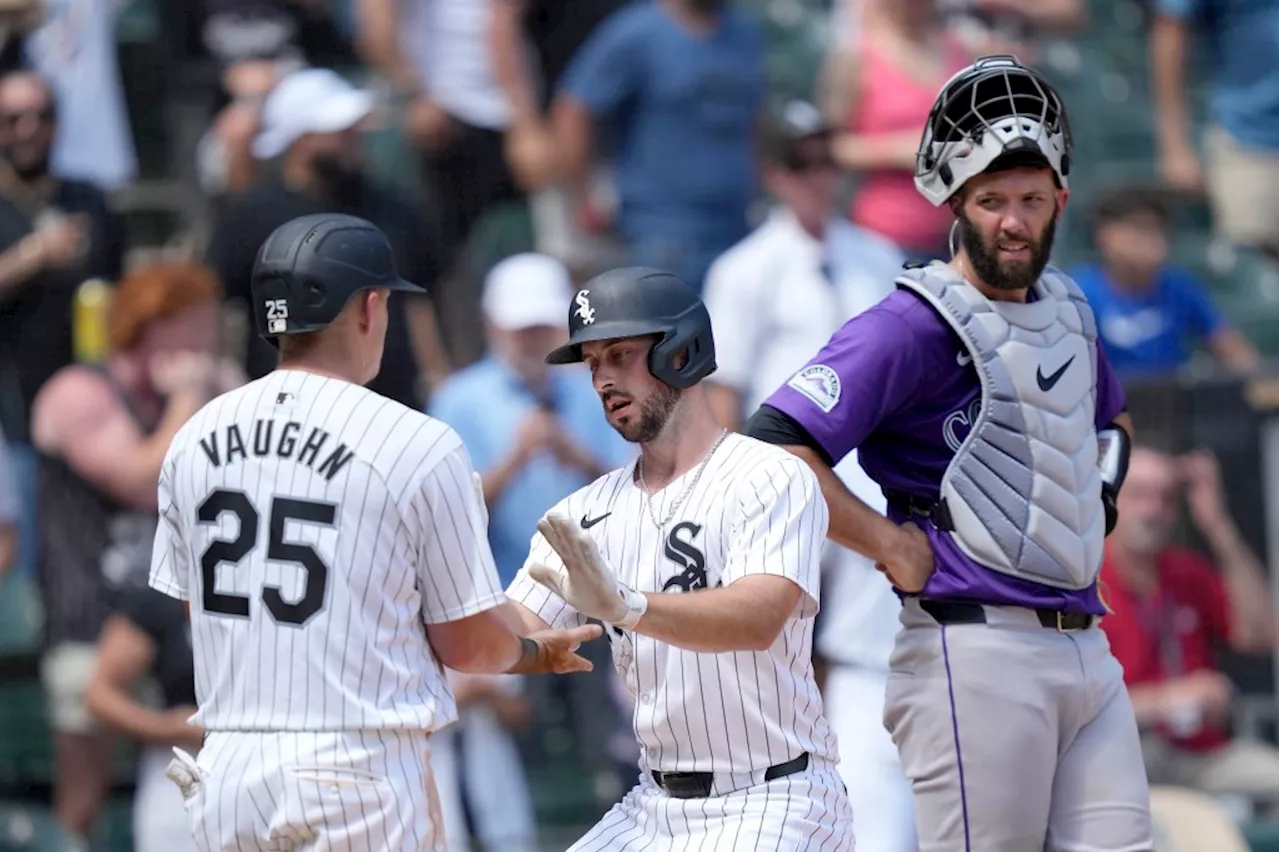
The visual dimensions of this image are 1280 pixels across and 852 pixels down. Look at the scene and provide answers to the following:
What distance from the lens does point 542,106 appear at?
27.9ft

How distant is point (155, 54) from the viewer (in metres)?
8.43

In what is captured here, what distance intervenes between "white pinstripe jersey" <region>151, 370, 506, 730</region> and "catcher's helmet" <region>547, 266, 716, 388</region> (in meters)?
0.37

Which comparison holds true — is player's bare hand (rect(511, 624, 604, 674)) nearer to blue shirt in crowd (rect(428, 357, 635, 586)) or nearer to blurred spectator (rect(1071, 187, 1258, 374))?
blue shirt in crowd (rect(428, 357, 635, 586))

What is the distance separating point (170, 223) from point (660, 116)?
214 cm

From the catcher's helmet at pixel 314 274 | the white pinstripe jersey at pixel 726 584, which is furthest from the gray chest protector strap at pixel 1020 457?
the catcher's helmet at pixel 314 274

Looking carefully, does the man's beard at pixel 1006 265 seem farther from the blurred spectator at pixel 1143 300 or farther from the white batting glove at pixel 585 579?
the blurred spectator at pixel 1143 300

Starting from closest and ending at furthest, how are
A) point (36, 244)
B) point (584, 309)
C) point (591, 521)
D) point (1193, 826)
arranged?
point (584, 309) < point (591, 521) < point (1193, 826) < point (36, 244)

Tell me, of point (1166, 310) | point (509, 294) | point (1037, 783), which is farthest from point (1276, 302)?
point (1037, 783)

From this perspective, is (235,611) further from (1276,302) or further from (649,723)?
(1276,302)

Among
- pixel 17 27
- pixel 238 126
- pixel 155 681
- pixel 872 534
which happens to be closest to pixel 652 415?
pixel 872 534

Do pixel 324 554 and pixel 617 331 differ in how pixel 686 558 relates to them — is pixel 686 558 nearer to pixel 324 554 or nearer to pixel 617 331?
pixel 617 331

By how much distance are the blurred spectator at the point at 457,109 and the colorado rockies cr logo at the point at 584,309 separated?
4.46m

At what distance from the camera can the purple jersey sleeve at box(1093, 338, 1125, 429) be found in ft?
14.7

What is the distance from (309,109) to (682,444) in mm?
4165
